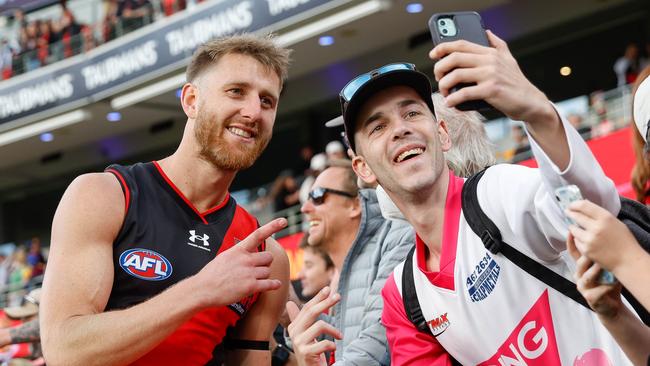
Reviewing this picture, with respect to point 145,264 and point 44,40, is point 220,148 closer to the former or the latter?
point 145,264

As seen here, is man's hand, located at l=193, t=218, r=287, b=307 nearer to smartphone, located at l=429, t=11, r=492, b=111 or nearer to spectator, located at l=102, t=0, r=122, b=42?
smartphone, located at l=429, t=11, r=492, b=111

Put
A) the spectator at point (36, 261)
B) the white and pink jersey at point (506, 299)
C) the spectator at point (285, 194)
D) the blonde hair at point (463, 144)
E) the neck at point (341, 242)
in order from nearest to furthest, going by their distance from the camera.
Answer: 1. the white and pink jersey at point (506, 299)
2. the blonde hair at point (463, 144)
3. the neck at point (341, 242)
4. the spectator at point (285, 194)
5. the spectator at point (36, 261)

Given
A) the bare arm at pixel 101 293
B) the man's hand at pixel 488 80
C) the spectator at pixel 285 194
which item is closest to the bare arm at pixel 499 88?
the man's hand at pixel 488 80

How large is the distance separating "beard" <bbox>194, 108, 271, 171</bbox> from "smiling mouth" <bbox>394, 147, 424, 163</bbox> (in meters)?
0.63

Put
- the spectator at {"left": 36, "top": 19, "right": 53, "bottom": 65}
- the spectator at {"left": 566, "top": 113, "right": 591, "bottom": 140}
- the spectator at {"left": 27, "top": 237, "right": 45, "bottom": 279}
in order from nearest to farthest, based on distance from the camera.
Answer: the spectator at {"left": 566, "top": 113, "right": 591, "bottom": 140} → the spectator at {"left": 27, "top": 237, "right": 45, "bottom": 279} → the spectator at {"left": 36, "top": 19, "right": 53, "bottom": 65}

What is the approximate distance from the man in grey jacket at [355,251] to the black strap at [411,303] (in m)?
0.29

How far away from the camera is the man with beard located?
2.82 meters

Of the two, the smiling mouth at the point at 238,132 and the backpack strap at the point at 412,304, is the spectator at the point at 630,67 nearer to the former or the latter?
the smiling mouth at the point at 238,132

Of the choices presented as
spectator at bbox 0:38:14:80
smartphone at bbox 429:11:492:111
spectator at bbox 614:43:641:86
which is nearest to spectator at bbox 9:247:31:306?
spectator at bbox 0:38:14:80

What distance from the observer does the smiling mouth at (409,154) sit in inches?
121

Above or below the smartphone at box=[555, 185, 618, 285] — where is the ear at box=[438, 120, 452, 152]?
above

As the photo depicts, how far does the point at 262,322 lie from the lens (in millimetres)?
3557

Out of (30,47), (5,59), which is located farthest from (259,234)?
(5,59)

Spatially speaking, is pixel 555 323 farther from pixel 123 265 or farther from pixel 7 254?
pixel 7 254
